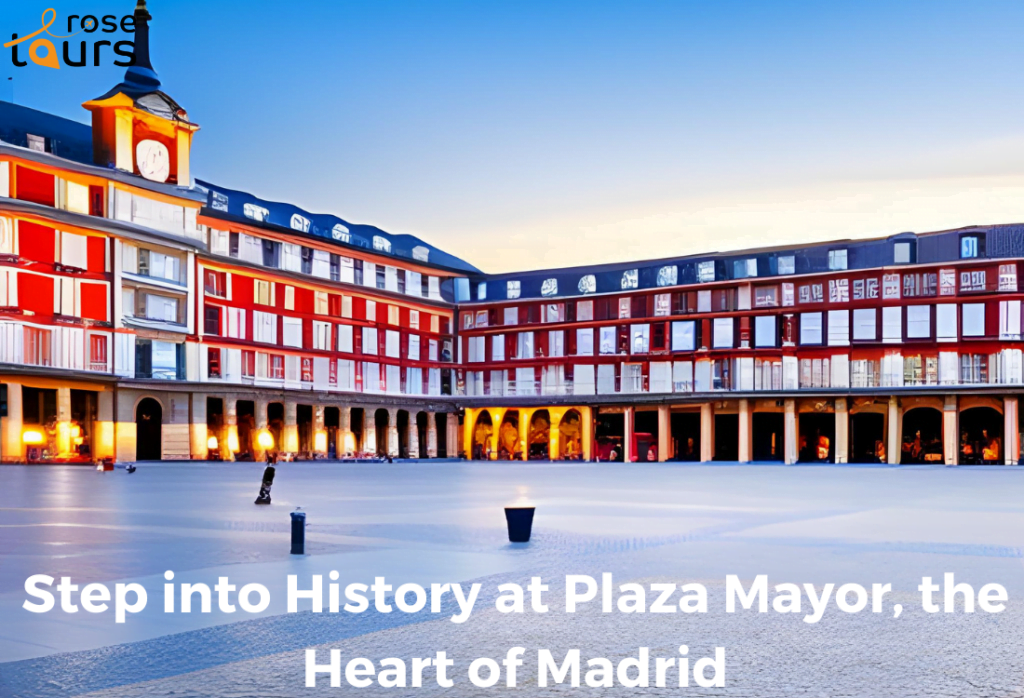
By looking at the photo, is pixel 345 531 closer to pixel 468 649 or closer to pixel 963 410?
pixel 468 649

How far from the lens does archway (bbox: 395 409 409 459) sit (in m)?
87.6

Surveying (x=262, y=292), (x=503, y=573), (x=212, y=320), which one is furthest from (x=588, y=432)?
(x=503, y=573)

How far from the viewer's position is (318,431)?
7738 centimetres

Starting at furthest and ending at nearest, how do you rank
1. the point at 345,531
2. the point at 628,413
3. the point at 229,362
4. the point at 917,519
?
the point at 628,413
the point at 229,362
the point at 917,519
the point at 345,531

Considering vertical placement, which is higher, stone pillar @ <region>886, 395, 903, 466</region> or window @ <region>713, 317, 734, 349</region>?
window @ <region>713, 317, 734, 349</region>

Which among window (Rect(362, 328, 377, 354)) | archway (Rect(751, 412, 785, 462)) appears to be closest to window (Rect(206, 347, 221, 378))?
window (Rect(362, 328, 377, 354))

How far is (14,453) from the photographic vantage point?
5516cm

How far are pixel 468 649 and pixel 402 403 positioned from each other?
77455 mm

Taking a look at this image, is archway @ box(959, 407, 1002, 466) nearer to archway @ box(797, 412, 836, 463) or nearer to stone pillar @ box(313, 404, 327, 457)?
archway @ box(797, 412, 836, 463)

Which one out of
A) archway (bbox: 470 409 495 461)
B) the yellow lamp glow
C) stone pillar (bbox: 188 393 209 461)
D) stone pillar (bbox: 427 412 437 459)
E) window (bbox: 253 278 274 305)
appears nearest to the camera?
stone pillar (bbox: 188 393 209 461)

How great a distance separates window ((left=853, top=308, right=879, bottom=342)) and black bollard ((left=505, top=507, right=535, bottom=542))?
61.6 m

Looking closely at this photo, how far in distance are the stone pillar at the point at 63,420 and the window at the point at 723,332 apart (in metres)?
43.2

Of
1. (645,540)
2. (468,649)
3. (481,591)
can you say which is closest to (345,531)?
(645,540)

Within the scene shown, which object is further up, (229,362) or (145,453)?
(229,362)
